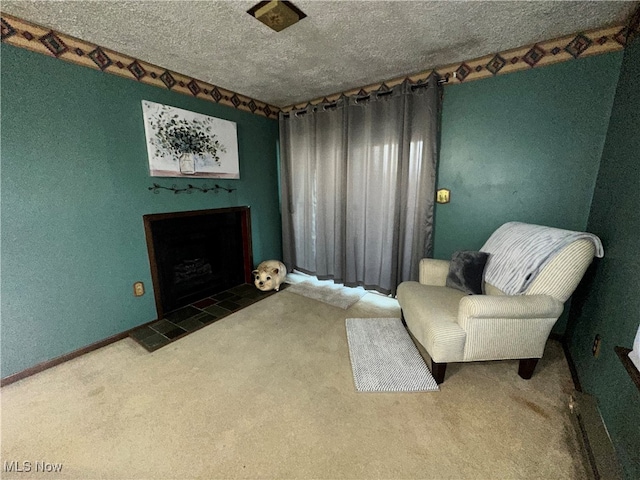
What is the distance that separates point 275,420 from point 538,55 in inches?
120

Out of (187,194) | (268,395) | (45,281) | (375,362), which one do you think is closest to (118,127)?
(187,194)

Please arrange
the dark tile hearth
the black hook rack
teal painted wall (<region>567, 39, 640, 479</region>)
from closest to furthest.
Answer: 1. teal painted wall (<region>567, 39, 640, 479</region>)
2. the dark tile hearth
3. the black hook rack

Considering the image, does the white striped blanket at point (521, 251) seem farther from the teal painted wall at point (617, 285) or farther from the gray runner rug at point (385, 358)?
the gray runner rug at point (385, 358)

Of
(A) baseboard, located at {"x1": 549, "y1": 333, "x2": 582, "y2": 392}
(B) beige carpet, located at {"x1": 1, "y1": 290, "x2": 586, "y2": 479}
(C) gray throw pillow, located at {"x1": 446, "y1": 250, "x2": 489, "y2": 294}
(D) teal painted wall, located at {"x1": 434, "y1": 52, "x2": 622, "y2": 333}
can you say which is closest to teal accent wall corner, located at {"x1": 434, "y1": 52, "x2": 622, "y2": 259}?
(D) teal painted wall, located at {"x1": 434, "y1": 52, "x2": 622, "y2": 333}

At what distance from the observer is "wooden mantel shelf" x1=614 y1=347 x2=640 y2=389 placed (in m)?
0.92

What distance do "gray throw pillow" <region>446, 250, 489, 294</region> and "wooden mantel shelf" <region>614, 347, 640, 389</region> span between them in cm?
78

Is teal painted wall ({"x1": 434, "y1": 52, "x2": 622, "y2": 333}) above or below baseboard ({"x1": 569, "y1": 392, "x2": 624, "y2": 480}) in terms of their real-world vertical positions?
above

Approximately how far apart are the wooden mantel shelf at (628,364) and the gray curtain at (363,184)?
1.42 metres

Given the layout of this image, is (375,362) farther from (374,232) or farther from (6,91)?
(6,91)

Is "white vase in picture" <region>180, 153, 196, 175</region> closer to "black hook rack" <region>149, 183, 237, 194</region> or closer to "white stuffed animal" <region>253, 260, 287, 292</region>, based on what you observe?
"black hook rack" <region>149, 183, 237, 194</region>

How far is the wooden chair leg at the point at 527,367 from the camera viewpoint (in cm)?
152

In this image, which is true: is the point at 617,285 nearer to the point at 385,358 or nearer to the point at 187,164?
the point at 385,358

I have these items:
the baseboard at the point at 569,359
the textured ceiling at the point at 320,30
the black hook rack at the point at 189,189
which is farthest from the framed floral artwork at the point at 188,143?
the baseboard at the point at 569,359

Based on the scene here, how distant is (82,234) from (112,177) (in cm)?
48
